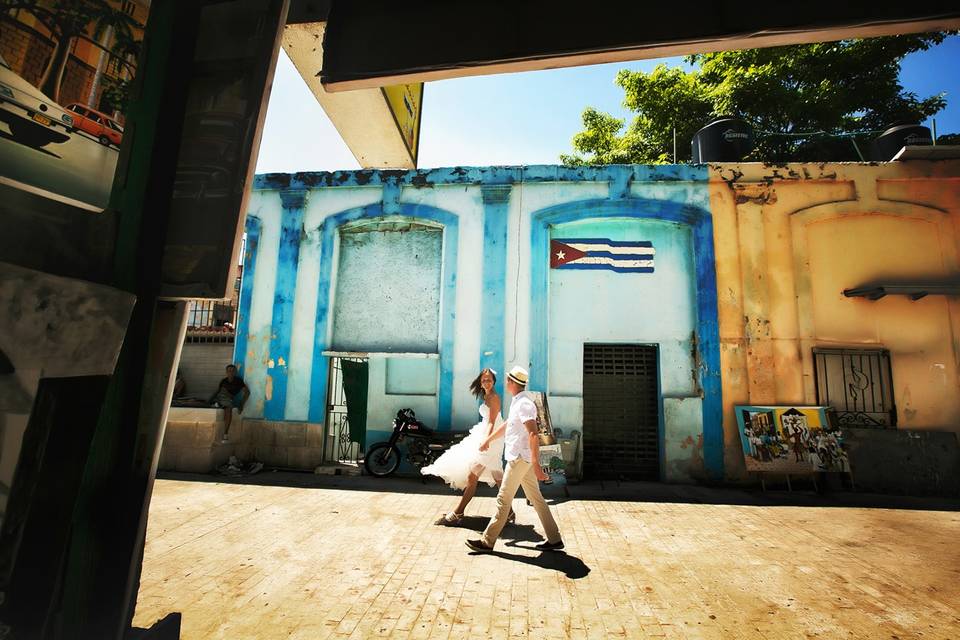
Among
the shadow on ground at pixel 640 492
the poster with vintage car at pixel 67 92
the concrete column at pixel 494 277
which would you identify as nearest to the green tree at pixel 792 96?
the concrete column at pixel 494 277

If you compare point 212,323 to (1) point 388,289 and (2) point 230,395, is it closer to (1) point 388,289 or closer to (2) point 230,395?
(2) point 230,395

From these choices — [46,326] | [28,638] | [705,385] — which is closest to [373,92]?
[46,326]

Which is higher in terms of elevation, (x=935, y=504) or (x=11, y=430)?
(x=11, y=430)

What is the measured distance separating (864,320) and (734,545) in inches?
254

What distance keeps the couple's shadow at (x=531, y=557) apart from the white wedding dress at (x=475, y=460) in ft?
1.71

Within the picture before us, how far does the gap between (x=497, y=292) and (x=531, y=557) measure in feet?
18.7

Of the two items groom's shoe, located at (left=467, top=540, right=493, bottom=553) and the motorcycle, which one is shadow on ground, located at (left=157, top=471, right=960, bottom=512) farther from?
Answer: groom's shoe, located at (left=467, top=540, right=493, bottom=553)

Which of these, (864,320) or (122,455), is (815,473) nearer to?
(864,320)

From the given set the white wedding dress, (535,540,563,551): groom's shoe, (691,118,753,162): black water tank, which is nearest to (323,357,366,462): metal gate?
the white wedding dress

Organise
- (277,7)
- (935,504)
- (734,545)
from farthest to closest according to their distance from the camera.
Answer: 1. (935,504)
2. (734,545)
3. (277,7)

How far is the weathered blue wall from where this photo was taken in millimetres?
9148

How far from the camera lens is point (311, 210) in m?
10.4

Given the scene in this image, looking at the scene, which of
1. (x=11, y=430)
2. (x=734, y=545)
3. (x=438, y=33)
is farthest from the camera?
(x=734, y=545)

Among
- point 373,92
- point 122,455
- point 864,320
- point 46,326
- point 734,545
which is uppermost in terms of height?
→ point 373,92
